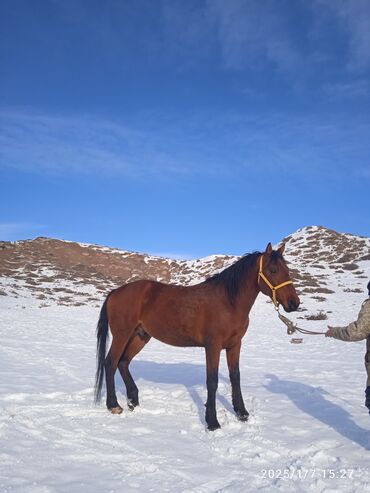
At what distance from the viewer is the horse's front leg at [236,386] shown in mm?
5551

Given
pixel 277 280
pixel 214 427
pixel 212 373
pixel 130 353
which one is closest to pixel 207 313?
pixel 212 373

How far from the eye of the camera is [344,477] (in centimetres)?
377

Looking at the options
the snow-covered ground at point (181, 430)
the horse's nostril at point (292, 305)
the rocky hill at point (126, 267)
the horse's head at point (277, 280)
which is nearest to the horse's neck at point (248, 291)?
the horse's head at point (277, 280)

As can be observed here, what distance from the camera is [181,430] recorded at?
5.11 metres

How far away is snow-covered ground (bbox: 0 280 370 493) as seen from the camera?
145 inches

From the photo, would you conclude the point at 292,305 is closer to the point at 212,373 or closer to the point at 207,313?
the point at 207,313

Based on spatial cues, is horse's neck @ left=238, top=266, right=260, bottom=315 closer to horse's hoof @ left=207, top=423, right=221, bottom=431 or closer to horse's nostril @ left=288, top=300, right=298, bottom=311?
horse's nostril @ left=288, top=300, right=298, bottom=311

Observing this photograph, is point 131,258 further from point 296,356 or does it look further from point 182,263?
point 296,356

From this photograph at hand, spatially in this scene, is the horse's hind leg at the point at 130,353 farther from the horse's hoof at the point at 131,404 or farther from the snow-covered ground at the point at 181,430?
the snow-covered ground at the point at 181,430

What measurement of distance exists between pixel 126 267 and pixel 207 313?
41211 millimetres

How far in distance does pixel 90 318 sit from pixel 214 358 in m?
Answer: 13.8

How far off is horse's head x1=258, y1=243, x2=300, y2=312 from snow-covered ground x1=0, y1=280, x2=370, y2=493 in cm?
161

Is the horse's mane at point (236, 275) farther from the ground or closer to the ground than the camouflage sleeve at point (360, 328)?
farther from the ground

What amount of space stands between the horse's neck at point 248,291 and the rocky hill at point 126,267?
18.4 meters
